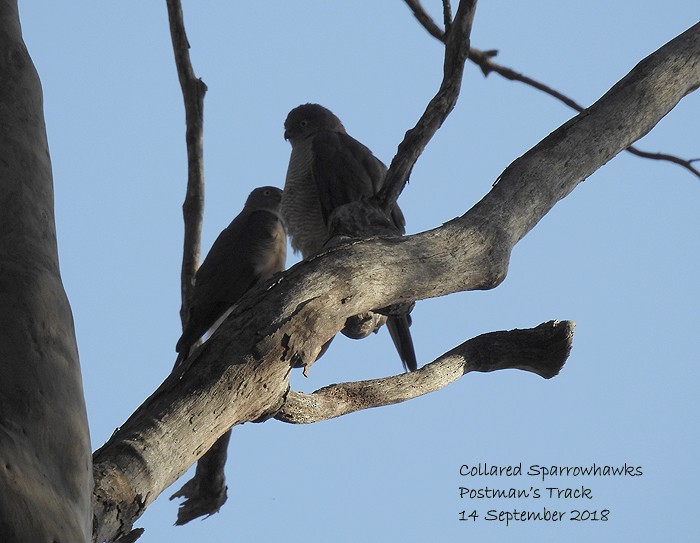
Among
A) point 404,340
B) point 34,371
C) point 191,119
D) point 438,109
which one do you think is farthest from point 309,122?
point 34,371

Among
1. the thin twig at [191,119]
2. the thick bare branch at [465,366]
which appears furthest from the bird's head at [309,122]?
the thick bare branch at [465,366]

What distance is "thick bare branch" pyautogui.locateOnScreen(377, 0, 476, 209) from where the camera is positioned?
3.85m

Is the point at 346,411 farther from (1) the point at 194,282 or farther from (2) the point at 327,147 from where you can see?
(2) the point at 327,147

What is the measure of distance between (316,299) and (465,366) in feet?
3.64

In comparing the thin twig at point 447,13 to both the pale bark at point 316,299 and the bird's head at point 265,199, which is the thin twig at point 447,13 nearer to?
the pale bark at point 316,299

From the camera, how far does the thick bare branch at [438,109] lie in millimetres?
3850

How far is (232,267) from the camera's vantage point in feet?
18.9

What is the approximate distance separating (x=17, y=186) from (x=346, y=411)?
1.54m

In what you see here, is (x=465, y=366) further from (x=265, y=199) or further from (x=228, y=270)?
(x=265, y=199)

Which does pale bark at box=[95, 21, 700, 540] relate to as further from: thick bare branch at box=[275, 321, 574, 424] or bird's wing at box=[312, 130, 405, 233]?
bird's wing at box=[312, 130, 405, 233]

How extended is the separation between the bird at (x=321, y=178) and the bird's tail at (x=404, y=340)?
711 mm

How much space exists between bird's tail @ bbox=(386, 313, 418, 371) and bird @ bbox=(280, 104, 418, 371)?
2.33 ft

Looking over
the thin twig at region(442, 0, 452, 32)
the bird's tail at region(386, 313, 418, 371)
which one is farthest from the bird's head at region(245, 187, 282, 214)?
the thin twig at region(442, 0, 452, 32)

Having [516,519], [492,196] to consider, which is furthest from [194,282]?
[492,196]
